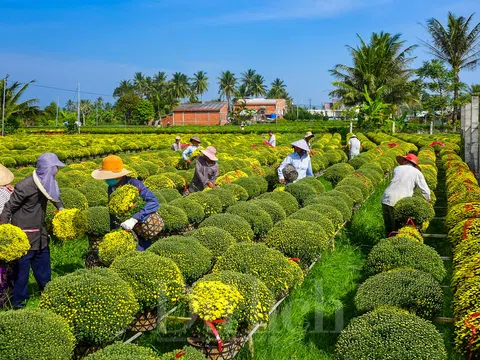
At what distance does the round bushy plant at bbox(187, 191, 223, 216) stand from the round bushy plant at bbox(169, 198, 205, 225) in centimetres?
39

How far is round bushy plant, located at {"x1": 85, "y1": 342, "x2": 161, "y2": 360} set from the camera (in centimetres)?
323

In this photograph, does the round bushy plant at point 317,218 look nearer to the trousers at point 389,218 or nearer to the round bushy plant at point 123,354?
the trousers at point 389,218

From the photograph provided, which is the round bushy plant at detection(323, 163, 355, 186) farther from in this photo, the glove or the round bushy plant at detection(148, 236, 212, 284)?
the glove

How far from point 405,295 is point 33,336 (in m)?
3.05

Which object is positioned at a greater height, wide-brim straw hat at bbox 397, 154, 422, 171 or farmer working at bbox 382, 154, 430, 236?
wide-brim straw hat at bbox 397, 154, 422, 171

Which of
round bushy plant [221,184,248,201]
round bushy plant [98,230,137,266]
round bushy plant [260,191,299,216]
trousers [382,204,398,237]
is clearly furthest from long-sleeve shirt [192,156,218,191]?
round bushy plant [98,230,137,266]

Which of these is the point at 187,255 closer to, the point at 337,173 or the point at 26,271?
the point at 26,271

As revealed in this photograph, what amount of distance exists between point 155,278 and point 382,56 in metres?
43.6

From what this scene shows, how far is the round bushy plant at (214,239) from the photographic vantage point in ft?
19.5

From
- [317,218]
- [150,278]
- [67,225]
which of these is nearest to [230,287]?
[150,278]

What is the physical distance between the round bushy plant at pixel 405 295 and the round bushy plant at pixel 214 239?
72.1 inches

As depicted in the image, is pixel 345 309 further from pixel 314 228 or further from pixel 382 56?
pixel 382 56

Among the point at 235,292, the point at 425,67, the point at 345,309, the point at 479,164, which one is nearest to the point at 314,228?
the point at 345,309

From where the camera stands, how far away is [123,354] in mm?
3285
